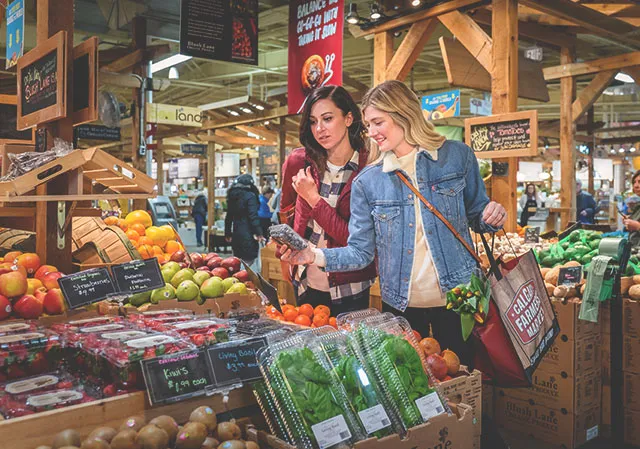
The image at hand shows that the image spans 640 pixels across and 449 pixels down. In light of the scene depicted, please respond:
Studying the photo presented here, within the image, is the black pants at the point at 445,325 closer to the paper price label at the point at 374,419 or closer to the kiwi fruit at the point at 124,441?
the paper price label at the point at 374,419

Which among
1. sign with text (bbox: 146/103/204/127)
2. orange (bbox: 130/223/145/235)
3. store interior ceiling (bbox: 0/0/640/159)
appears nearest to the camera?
orange (bbox: 130/223/145/235)

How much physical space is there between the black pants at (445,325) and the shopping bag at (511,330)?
162 mm

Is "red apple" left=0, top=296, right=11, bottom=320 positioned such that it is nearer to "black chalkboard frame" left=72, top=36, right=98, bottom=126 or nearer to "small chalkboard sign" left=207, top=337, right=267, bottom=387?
"black chalkboard frame" left=72, top=36, right=98, bottom=126

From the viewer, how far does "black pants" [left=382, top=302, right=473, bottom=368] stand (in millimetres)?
2508

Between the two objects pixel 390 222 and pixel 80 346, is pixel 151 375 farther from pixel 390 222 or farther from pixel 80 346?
pixel 390 222

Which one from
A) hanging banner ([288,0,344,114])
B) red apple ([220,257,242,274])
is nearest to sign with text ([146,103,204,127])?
hanging banner ([288,0,344,114])

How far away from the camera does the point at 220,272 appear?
11.3ft

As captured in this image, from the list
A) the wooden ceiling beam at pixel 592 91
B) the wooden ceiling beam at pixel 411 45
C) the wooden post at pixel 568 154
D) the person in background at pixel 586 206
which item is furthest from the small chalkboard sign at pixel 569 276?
the person in background at pixel 586 206

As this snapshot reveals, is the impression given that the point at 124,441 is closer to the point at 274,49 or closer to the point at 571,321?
the point at 571,321

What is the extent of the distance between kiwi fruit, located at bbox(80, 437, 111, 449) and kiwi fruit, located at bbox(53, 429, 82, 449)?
0.16ft

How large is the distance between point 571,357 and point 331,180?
5.78 feet

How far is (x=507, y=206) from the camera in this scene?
16.8ft

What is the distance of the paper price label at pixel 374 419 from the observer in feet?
5.46

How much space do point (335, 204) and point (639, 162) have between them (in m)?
25.3
